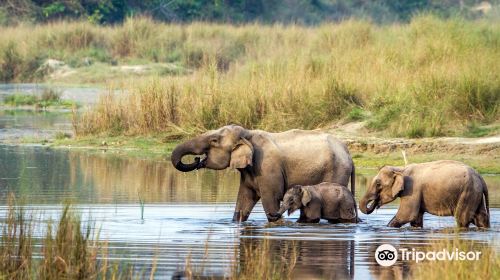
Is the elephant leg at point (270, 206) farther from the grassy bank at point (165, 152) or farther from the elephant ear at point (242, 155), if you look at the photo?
the grassy bank at point (165, 152)

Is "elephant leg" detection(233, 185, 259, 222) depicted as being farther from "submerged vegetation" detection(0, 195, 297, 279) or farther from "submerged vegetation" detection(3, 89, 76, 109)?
"submerged vegetation" detection(3, 89, 76, 109)

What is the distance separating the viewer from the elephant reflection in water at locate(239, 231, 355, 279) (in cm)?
1046

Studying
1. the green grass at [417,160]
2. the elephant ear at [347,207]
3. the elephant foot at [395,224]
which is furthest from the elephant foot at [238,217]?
the green grass at [417,160]

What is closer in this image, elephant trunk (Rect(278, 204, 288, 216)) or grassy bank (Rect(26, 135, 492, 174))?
elephant trunk (Rect(278, 204, 288, 216))

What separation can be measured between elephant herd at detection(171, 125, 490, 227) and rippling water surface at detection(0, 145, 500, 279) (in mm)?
212

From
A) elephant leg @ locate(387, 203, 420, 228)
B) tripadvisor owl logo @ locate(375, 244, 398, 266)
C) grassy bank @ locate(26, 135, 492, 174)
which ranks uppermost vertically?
tripadvisor owl logo @ locate(375, 244, 398, 266)

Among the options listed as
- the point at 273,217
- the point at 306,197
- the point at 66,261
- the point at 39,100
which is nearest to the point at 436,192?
the point at 306,197

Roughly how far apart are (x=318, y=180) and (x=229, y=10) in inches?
1701

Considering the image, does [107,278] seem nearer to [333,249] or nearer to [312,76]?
[333,249]

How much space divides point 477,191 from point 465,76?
8.13 meters

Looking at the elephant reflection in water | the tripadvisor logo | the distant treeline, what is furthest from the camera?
the distant treeline

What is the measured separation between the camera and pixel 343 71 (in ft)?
78.7

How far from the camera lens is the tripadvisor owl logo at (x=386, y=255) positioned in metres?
11.0

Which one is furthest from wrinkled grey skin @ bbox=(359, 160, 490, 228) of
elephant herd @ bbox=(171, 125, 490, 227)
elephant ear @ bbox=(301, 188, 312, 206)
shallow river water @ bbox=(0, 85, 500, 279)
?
elephant ear @ bbox=(301, 188, 312, 206)
